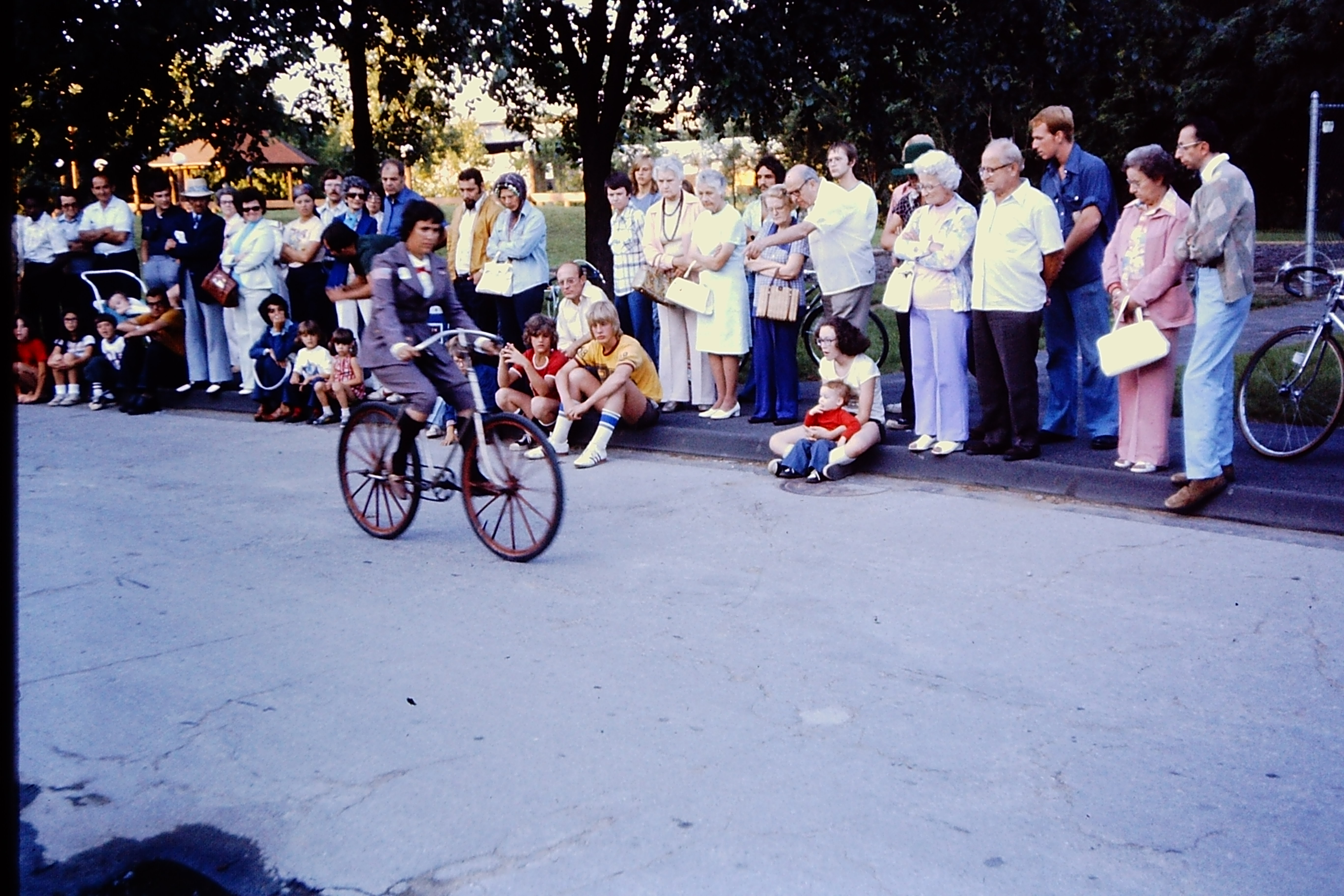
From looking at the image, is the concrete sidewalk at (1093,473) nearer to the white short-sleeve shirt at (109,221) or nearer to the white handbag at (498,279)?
the white handbag at (498,279)

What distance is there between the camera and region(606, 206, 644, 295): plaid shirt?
12.0 metres

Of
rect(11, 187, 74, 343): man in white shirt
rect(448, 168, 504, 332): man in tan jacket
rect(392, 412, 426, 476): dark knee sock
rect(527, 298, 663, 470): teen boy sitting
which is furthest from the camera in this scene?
rect(11, 187, 74, 343): man in white shirt

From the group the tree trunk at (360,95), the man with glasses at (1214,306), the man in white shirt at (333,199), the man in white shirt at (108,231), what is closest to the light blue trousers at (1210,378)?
the man with glasses at (1214,306)

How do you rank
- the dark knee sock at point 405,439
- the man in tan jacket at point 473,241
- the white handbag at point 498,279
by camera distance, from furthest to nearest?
the man in tan jacket at point 473,241 < the white handbag at point 498,279 < the dark knee sock at point 405,439

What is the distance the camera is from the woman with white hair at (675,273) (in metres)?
11.4

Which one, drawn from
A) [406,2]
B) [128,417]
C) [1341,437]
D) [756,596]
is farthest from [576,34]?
[756,596]

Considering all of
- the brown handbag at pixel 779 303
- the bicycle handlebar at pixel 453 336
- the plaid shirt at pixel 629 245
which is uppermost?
the plaid shirt at pixel 629 245

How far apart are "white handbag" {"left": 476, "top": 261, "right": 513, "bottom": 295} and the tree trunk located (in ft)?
20.6

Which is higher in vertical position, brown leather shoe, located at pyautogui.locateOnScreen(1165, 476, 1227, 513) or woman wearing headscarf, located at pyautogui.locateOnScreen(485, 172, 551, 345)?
woman wearing headscarf, located at pyautogui.locateOnScreen(485, 172, 551, 345)

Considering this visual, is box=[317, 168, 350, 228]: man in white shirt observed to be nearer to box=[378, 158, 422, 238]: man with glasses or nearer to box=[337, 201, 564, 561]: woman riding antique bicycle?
box=[378, 158, 422, 238]: man with glasses

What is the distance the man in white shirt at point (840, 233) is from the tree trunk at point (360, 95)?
8.93 meters

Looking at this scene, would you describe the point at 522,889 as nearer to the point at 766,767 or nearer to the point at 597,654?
the point at 766,767

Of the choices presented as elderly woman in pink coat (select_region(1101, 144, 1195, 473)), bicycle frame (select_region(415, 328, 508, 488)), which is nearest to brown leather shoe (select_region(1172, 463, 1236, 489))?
elderly woman in pink coat (select_region(1101, 144, 1195, 473))

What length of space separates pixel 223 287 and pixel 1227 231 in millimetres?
9823
